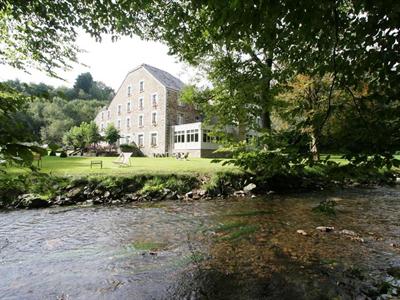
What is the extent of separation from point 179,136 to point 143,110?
24.6ft

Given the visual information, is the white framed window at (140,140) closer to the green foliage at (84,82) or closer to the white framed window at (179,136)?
the white framed window at (179,136)

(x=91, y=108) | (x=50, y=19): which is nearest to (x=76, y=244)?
(x=50, y=19)

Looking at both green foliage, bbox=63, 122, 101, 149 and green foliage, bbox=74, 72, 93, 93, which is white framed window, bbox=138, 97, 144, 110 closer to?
green foliage, bbox=63, 122, 101, 149

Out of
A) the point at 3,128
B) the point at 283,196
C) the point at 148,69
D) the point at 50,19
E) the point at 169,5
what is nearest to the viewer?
the point at 3,128

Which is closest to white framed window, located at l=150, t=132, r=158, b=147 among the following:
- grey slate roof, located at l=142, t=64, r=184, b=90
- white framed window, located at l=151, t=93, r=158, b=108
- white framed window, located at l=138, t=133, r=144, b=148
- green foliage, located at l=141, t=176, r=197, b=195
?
white framed window, located at l=138, t=133, r=144, b=148

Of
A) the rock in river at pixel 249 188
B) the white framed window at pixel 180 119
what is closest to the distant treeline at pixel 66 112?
the white framed window at pixel 180 119

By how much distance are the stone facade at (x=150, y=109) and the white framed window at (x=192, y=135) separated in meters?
3.21

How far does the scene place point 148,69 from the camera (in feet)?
123

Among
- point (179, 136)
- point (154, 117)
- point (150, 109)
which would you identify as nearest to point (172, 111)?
point (154, 117)

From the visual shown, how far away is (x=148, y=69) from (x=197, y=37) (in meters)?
32.9

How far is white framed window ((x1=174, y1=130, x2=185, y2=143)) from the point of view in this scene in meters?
33.7

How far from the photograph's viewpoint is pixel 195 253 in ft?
20.2

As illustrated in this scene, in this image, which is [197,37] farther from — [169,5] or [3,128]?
[3,128]

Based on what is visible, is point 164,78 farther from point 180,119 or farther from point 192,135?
point 192,135
